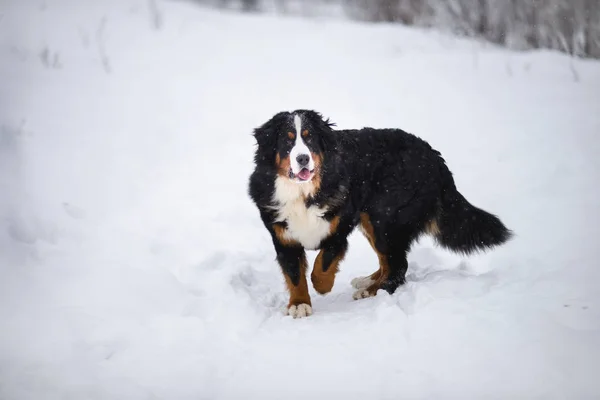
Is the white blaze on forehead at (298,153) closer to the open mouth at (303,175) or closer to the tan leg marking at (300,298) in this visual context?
the open mouth at (303,175)

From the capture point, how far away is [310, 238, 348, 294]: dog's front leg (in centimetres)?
391

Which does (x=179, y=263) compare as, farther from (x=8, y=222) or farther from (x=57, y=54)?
(x=57, y=54)

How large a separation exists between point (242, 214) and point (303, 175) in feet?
7.55

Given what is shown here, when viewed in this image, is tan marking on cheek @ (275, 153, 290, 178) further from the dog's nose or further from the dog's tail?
the dog's tail

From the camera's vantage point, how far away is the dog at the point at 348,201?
3770mm

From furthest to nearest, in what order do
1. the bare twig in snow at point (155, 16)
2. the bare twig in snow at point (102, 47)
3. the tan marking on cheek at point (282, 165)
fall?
the bare twig in snow at point (155, 16)
the bare twig in snow at point (102, 47)
the tan marking on cheek at point (282, 165)

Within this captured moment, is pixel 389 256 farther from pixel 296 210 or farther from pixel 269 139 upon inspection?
pixel 269 139

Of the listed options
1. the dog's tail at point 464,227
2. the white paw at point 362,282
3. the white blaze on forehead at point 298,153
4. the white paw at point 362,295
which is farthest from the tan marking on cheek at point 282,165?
the dog's tail at point 464,227

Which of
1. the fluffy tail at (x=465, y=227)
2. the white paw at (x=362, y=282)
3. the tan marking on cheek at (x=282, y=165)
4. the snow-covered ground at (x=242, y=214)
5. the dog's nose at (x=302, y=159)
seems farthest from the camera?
the white paw at (x=362, y=282)

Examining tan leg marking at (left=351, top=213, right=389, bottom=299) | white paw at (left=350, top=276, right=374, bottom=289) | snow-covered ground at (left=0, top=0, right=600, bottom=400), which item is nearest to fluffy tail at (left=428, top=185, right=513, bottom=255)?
snow-covered ground at (left=0, top=0, right=600, bottom=400)

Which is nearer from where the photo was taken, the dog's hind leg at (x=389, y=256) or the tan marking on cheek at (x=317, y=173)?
the tan marking on cheek at (x=317, y=173)

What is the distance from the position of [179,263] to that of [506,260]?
2950 mm

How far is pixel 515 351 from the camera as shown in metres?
2.43

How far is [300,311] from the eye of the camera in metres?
3.64
